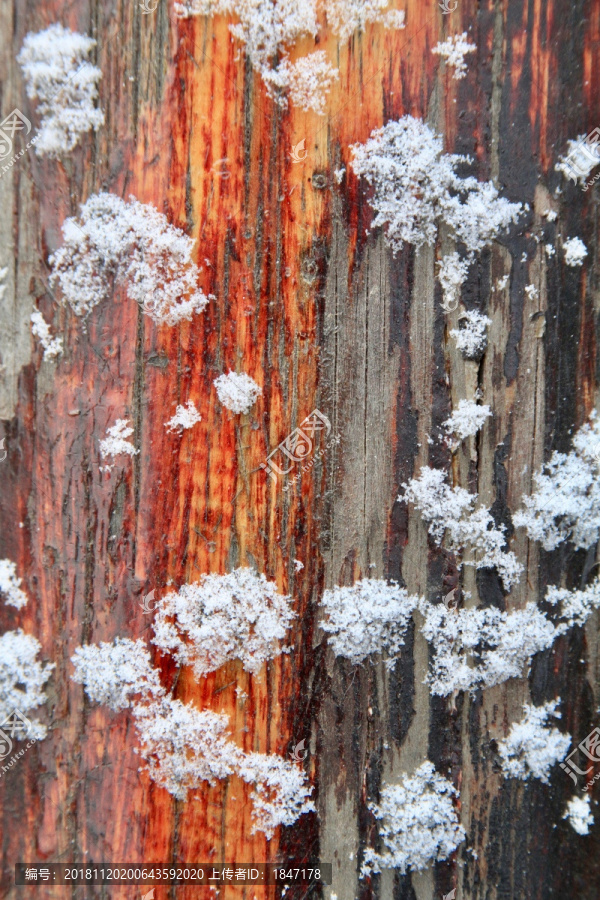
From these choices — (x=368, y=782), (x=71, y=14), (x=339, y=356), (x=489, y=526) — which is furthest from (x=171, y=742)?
(x=71, y=14)

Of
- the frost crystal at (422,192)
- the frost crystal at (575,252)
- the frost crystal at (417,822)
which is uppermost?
the frost crystal at (422,192)

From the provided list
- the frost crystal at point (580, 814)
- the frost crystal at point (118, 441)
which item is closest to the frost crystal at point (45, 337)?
the frost crystal at point (118, 441)

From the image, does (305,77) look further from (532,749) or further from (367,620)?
(532,749)

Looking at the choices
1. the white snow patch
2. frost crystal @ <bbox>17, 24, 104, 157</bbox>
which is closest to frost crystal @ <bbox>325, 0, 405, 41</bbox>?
the white snow patch
